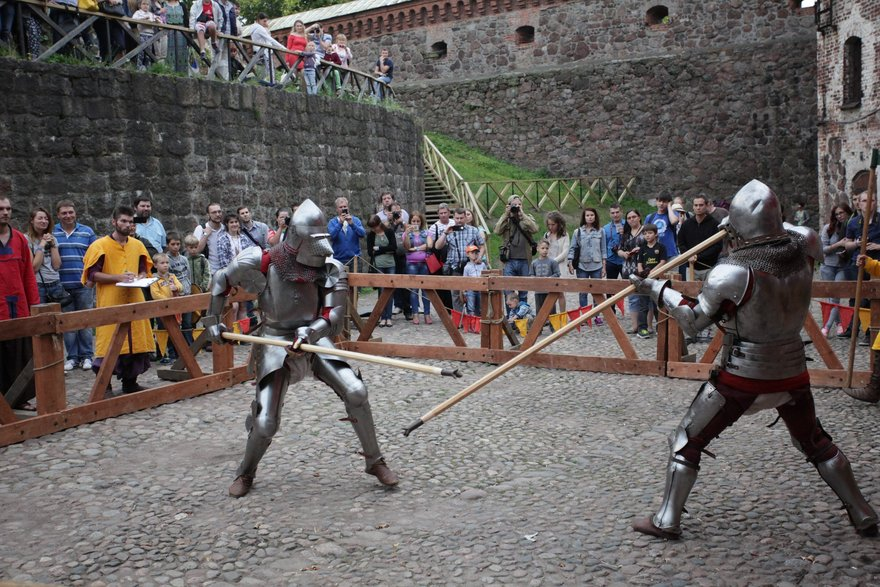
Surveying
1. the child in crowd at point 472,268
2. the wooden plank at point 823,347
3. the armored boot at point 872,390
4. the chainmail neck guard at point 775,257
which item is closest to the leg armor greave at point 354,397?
the chainmail neck guard at point 775,257

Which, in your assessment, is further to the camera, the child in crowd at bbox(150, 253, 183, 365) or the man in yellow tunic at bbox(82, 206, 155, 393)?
the child in crowd at bbox(150, 253, 183, 365)

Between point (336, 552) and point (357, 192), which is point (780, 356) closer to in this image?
point (336, 552)

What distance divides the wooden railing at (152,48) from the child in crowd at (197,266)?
2976mm

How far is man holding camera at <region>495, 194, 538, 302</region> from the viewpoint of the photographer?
10.4 m

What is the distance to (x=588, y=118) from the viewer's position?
2498 centimetres

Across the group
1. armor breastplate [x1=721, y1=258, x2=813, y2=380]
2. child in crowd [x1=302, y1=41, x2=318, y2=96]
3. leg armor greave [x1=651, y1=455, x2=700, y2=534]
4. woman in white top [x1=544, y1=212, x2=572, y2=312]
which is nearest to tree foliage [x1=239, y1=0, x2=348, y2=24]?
child in crowd [x1=302, y1=41, x2=318, y2=96]

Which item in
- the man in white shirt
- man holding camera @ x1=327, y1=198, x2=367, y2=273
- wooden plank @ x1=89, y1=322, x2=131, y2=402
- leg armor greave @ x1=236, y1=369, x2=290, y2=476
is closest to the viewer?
leg armor greave @ x1=236, y1=369, x2=290, y2=476

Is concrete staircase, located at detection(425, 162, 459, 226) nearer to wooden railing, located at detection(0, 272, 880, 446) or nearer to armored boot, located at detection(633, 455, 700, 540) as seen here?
wooden railing, located at detection(0, 272, 880, 446)

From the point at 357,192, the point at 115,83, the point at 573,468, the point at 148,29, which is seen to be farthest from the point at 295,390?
the point at 357,192

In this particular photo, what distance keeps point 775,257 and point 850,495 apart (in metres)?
1.19

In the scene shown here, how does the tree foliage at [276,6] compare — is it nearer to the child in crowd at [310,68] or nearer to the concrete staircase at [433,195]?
the concrete staircase at [433,195]

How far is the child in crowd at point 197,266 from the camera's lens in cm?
954

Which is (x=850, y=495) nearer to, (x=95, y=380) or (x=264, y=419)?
(x=264, y=419)

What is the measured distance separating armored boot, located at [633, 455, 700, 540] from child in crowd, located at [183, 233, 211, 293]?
6.51 metres
